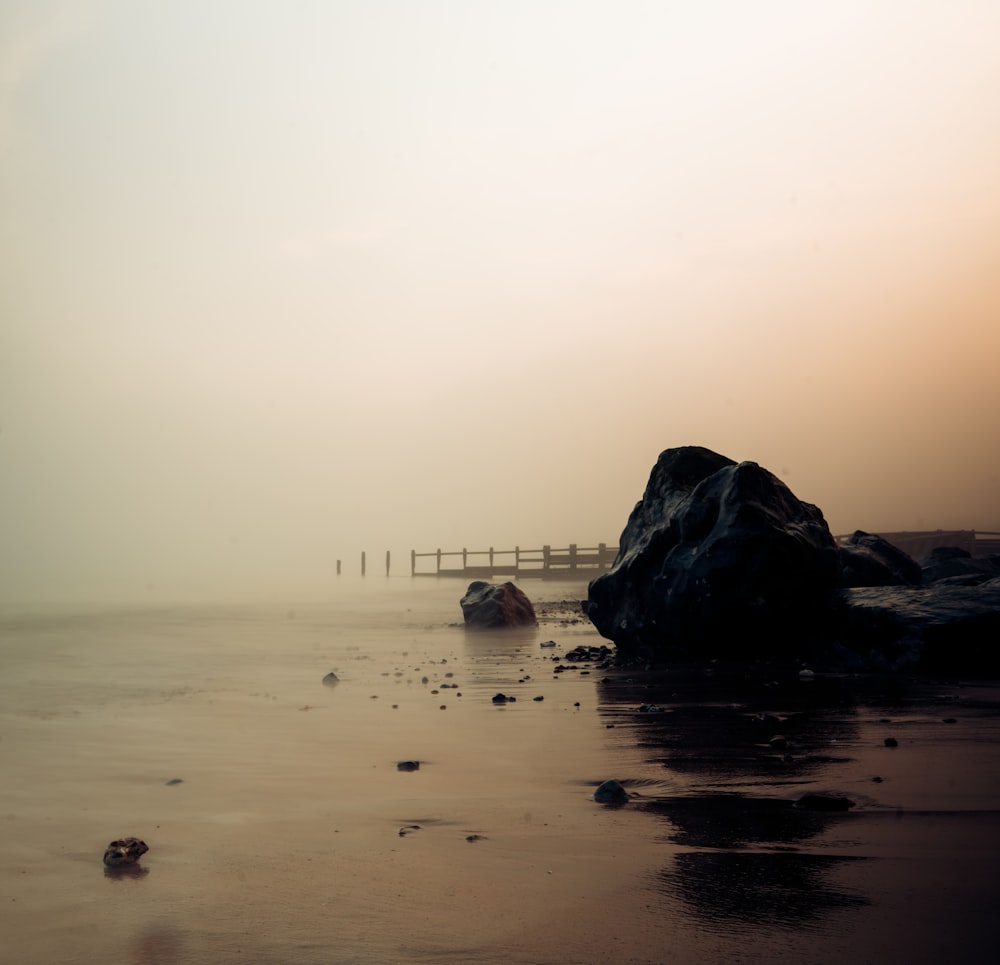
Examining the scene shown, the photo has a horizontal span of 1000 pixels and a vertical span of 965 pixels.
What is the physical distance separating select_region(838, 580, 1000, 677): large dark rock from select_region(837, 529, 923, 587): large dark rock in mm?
3080

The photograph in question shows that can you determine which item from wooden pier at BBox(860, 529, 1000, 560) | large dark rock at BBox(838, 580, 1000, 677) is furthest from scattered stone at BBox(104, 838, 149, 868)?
wooden pier at BBox(860, 529, 1000, 560)

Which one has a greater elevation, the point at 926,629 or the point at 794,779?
the point at 926,629

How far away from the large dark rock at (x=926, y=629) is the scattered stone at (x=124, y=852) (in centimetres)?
773

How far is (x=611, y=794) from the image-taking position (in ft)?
16.1

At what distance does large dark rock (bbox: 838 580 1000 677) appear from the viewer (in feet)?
30.0

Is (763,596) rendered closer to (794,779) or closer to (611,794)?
(794,779)

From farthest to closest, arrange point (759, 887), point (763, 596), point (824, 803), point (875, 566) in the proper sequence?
point (875, 566) < point (763, 596) < point (824, 803) < point (759, 887)

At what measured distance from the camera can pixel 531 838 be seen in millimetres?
4258

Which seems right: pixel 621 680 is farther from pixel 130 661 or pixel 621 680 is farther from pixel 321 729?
pixel 130 661

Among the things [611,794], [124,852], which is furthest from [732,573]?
[124,852]

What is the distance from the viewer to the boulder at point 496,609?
18.9m

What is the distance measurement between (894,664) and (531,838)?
6541 mm

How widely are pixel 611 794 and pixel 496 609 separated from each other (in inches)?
559

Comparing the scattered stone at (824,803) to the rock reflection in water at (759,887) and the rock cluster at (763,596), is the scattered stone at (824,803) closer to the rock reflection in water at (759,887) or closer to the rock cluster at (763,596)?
the rock reflection in water at (759,887)
